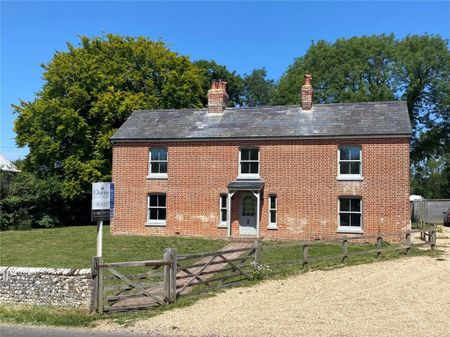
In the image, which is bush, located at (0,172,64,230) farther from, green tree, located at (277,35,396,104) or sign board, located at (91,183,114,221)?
sign board, located at (91,183,114,221)

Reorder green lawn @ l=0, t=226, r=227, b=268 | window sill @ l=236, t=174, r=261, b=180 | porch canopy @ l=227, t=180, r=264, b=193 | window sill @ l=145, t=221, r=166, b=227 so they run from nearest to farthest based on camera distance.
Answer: green lawn @ l=0, t=226, r=227, b=268
porch canopy @ l=227, t=180, r=264, b=193
window sill @ l=236, t=174, r=261, b=180
window sill @ l=145, t=221, r=166, b=227

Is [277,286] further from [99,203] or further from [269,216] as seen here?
[269,216]

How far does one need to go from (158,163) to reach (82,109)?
15.7 metres

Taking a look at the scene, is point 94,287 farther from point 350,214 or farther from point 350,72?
point 350,72

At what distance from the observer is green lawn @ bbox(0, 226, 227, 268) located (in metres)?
17.3

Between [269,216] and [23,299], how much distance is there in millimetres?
16271

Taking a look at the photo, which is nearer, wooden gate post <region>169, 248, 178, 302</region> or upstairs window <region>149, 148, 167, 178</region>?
wooden gate post <region>169, 248, 178, 302</region>

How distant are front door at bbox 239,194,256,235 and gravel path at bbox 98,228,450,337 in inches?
433

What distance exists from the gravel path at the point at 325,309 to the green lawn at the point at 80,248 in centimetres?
634

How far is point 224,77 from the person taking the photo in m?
58.7

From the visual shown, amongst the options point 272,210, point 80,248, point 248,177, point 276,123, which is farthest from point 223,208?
point 80,248

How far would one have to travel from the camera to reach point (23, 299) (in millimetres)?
11609

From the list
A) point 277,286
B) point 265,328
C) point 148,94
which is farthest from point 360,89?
point 265,328

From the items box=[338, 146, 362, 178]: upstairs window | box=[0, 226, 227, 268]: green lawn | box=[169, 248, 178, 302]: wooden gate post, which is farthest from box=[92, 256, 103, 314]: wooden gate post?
box=[338, 146, 362, 178]: upstairs window
